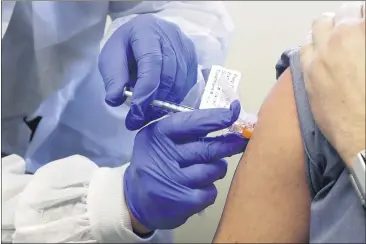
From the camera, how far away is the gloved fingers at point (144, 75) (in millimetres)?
861

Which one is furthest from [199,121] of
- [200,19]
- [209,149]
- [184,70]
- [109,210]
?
[200,19]

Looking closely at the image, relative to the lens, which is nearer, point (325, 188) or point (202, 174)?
point (325, 188)

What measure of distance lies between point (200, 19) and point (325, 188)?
2.36 feet

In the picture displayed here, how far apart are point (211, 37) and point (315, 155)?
1.95 ft

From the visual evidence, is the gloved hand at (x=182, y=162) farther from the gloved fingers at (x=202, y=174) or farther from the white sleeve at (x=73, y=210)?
the white sleeve at (x=73, y=210)

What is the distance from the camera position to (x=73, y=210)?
102 centimetres

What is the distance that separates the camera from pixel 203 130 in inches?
33.2

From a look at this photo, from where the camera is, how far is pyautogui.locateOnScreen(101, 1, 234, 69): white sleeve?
124cm

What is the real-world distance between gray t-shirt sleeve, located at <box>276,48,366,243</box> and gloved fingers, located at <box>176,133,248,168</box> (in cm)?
13

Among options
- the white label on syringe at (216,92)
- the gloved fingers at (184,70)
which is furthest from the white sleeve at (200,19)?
the white label on syringe at (216,92)

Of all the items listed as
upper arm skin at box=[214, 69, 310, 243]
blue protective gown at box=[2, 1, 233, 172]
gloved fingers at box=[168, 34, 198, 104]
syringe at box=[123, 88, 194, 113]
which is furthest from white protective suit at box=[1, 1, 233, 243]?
upper arm skin at box=[214, 69, 310, 243]

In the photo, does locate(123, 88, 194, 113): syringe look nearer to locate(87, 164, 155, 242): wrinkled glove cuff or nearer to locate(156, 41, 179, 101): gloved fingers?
locate(156, 41, 179, 101): gloved fingers

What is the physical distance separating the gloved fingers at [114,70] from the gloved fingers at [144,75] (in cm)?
2

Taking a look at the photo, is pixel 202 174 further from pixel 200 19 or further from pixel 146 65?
pixel 200 19
